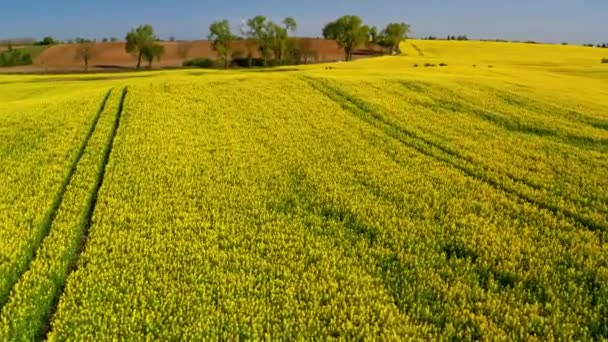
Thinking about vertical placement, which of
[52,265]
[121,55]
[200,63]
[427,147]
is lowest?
[52,265]

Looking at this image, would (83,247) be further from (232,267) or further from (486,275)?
(486,275)

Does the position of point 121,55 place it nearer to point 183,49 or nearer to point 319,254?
point 183,49

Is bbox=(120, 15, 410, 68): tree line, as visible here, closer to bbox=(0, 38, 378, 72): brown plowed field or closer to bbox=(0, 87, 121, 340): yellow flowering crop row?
bbox=(0, 38, 378, 72): brown plowed field

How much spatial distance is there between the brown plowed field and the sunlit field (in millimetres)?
103086

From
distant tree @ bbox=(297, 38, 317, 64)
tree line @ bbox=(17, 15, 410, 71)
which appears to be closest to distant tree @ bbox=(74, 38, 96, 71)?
tree line @ bbox=(17, 15, 410, 71)

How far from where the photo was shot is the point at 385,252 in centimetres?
1330

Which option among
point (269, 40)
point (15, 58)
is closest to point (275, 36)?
point (269, 40)

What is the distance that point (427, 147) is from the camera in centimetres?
2328

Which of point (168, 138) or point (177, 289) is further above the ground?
point (168, 138)

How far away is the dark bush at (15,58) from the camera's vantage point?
132500 mm

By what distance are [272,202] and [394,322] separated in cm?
725

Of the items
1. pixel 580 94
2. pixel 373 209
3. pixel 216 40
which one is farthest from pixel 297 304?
pixel 216 40

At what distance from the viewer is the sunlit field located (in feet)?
34.6

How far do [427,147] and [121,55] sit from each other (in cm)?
12608
